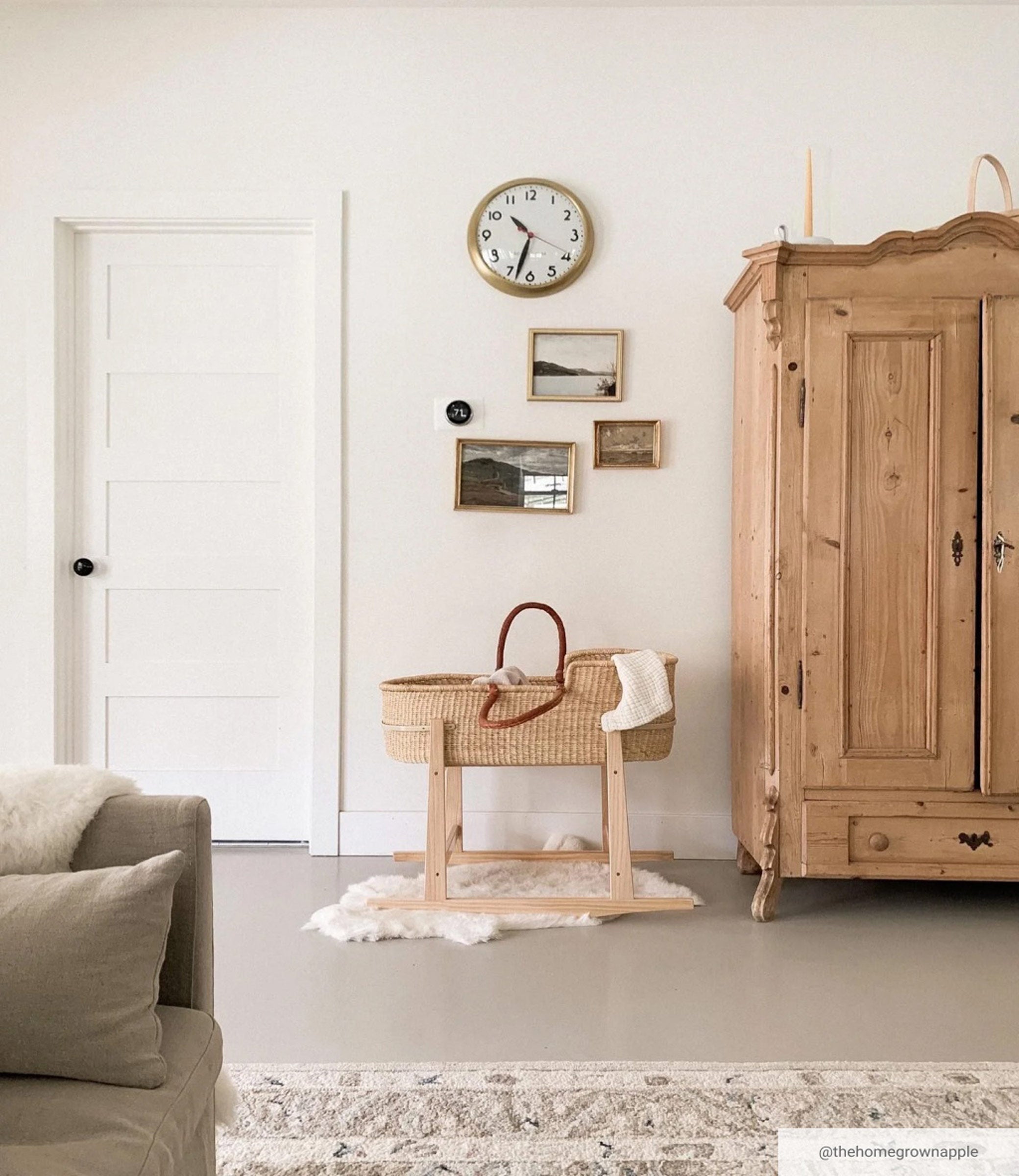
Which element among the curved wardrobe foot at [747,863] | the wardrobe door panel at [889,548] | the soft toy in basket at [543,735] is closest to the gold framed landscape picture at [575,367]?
the wardrobe door panel at [889,548]

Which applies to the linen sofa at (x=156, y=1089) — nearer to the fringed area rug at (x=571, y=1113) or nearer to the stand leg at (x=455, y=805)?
the fringed area rug at (x=571, y=1113)

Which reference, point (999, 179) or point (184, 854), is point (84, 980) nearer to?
point (184, 854)

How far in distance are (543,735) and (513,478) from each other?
37.5 inches

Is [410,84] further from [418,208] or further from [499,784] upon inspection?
[499,784]

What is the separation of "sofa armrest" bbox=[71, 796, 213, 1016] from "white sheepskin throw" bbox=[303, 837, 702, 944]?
1300mm

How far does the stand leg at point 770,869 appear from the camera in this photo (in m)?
2.66

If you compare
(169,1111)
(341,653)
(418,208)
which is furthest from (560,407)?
(169,1111)

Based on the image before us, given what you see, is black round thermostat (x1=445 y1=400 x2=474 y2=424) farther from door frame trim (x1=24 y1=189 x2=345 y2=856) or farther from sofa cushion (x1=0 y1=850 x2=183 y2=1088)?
sofa cushion (x1=0 y1=850 x2=183 y2=1088)

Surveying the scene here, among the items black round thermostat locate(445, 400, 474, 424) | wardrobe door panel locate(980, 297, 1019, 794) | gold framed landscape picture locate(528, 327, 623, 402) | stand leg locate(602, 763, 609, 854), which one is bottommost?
stand leg locate(602, 763, 609, 854)

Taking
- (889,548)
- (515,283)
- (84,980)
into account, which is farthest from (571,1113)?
(515,283)

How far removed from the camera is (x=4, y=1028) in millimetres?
1026

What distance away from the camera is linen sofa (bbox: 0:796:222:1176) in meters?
0.93

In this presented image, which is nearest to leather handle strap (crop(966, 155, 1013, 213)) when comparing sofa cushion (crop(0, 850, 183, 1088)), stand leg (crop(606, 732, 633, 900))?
stand leg (crop(606, 732, 633, 900))

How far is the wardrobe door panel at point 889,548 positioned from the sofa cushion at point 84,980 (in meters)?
2.01
